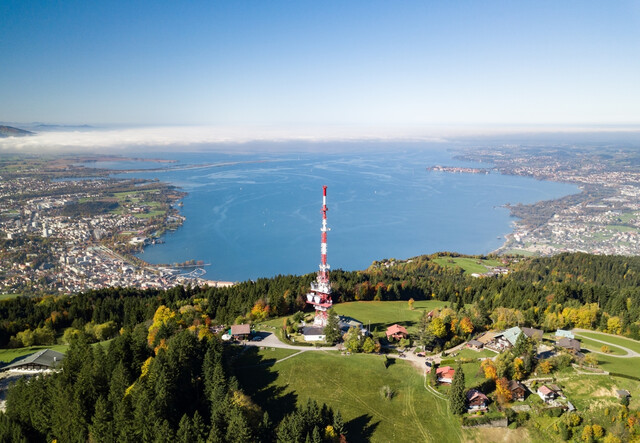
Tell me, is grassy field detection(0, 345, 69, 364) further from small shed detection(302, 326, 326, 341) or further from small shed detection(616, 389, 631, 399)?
small shed detection(616, 389, 631, 399)

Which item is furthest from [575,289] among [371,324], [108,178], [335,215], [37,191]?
[108,178]

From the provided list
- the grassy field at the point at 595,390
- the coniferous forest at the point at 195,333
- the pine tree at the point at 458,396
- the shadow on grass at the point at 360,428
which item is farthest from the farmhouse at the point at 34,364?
the grassy field at the point at 595,390

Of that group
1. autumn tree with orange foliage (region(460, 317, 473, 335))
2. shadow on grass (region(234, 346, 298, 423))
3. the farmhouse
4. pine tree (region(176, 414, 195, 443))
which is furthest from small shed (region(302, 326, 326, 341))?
the farmhouse

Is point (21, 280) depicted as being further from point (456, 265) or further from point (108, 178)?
point (108, 178)

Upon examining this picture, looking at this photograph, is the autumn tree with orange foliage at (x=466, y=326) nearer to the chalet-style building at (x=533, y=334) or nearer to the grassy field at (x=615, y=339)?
the chalet-style building at (x=533, y=334)

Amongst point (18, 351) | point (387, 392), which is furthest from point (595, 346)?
point (18, 351)

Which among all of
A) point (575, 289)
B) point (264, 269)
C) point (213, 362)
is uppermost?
point (213, 362)
